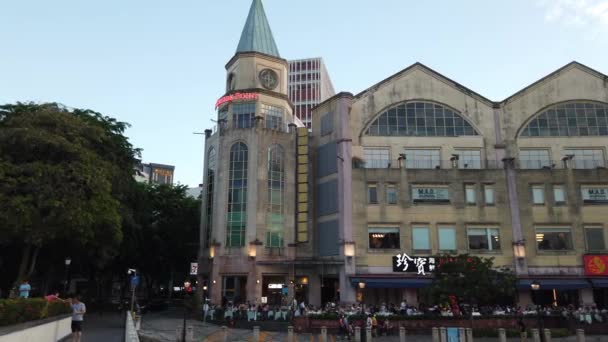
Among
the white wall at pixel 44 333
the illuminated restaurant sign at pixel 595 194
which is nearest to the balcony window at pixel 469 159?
the illuminated restaurant sign at pixel 595 194

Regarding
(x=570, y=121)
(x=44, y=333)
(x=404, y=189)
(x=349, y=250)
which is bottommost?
(x=44, y=333)

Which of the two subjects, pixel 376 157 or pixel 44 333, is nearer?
pixel 44 333

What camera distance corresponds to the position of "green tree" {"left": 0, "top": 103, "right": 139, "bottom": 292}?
27.9 meters

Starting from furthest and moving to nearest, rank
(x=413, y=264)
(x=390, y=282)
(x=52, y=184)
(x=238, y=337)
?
(x=413, y=264) < (x=390, y=282) < (x=238, y=337) < (x=52, y=184)

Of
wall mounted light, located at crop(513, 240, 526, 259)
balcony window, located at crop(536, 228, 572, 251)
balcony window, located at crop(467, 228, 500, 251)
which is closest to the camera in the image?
wall mounted light, located at crop(513, 240, 526, 259)

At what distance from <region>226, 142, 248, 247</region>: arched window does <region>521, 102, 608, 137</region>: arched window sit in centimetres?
2701

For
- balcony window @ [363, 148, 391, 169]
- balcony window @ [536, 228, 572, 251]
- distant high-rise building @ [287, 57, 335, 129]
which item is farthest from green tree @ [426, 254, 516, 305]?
distant high-rise building @ [287, 57, 335, 129]

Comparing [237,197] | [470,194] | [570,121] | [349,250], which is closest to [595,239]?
[470,194]

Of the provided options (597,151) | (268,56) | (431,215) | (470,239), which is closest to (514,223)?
(470,239)

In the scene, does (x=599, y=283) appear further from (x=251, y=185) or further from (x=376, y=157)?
(x=251, y=185)

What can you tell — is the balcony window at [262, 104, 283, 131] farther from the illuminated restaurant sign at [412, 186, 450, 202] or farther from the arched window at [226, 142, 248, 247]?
the illuminated restaurant sign at [412, 186, 450, 202]

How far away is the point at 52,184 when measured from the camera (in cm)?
2873

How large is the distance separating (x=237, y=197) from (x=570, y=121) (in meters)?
32.7

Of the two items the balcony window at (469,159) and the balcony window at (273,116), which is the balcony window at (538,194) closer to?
the balcony window at (469,159)
